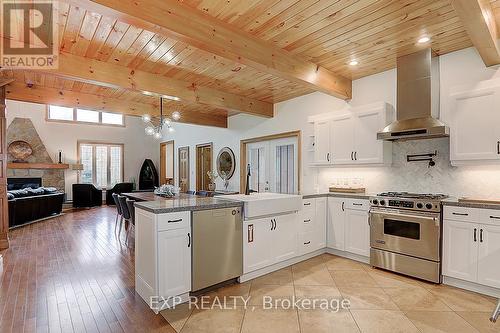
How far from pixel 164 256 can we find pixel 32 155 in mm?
8906

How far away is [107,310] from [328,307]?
211 centimetres

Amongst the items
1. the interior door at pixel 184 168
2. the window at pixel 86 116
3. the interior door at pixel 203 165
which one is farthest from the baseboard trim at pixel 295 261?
the window at pixel 86 116

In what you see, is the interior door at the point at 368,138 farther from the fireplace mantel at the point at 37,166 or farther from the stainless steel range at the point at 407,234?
the fireplace mantel at the point at 37,166

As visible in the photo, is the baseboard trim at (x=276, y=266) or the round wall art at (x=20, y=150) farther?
the round wall art at (x=20, y=150)

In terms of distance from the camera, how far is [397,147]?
3.78 meters

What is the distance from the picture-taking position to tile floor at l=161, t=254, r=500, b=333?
2234mm

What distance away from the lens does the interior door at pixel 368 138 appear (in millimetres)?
3646

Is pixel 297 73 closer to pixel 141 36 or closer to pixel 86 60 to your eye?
pixel 141 36

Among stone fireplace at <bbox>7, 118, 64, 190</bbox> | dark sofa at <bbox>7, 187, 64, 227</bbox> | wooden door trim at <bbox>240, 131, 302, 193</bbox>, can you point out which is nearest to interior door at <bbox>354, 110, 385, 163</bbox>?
wooden door trim at <bbox>240, 131, 302, 193</bbox>

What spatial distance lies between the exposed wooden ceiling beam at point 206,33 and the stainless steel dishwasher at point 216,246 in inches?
65.2

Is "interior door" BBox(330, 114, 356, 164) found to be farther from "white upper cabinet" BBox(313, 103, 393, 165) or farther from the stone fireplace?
the stone fireplace

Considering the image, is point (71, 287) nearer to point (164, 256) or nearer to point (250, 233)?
point (164, 256)

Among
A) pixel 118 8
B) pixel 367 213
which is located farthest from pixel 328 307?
pixel 118 8

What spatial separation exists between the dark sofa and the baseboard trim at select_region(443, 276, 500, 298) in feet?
25.7
